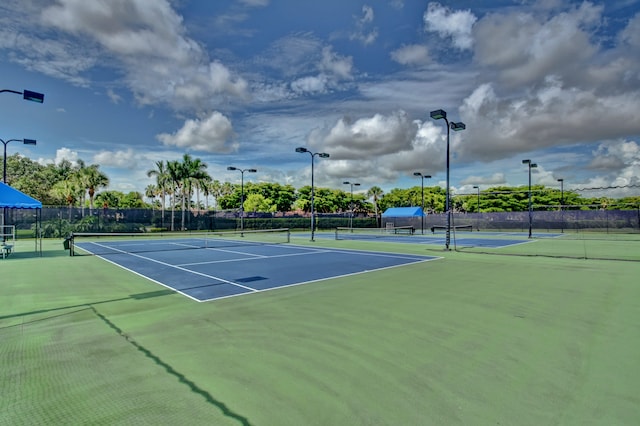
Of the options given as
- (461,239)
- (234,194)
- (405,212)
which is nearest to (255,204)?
(234,194)

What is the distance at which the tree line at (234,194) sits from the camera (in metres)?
48.8

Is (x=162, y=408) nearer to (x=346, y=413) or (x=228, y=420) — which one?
(x=228, y=420)

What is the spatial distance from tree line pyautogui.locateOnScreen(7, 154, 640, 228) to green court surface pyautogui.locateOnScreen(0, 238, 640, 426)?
25.8 meters

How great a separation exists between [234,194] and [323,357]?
90587 mm

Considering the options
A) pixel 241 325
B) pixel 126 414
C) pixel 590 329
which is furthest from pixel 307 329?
pixel 590 329

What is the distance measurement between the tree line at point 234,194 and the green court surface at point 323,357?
84.8 ft

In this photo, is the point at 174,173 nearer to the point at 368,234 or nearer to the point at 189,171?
the point at 189,171

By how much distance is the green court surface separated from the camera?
3303 millimetres

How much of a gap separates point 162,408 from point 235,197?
9027 cm

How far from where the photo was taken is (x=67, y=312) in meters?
6.66

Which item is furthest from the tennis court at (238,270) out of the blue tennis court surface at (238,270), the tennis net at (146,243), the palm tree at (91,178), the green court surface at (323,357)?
the palm tree at (91,178)

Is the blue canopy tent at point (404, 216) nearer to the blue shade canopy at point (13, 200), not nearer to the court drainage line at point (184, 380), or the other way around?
the blue shade canopy at point (13, 200)

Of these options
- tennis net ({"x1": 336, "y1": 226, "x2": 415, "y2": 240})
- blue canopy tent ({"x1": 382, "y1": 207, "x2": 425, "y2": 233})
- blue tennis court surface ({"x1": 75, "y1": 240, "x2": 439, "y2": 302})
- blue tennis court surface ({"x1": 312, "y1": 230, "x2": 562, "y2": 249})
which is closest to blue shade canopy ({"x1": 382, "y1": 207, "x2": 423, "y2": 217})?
blue canopy tent ({"x1": 382, "y1": 207, "x2": 425, "y2": 233})

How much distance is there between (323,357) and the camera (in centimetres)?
457
